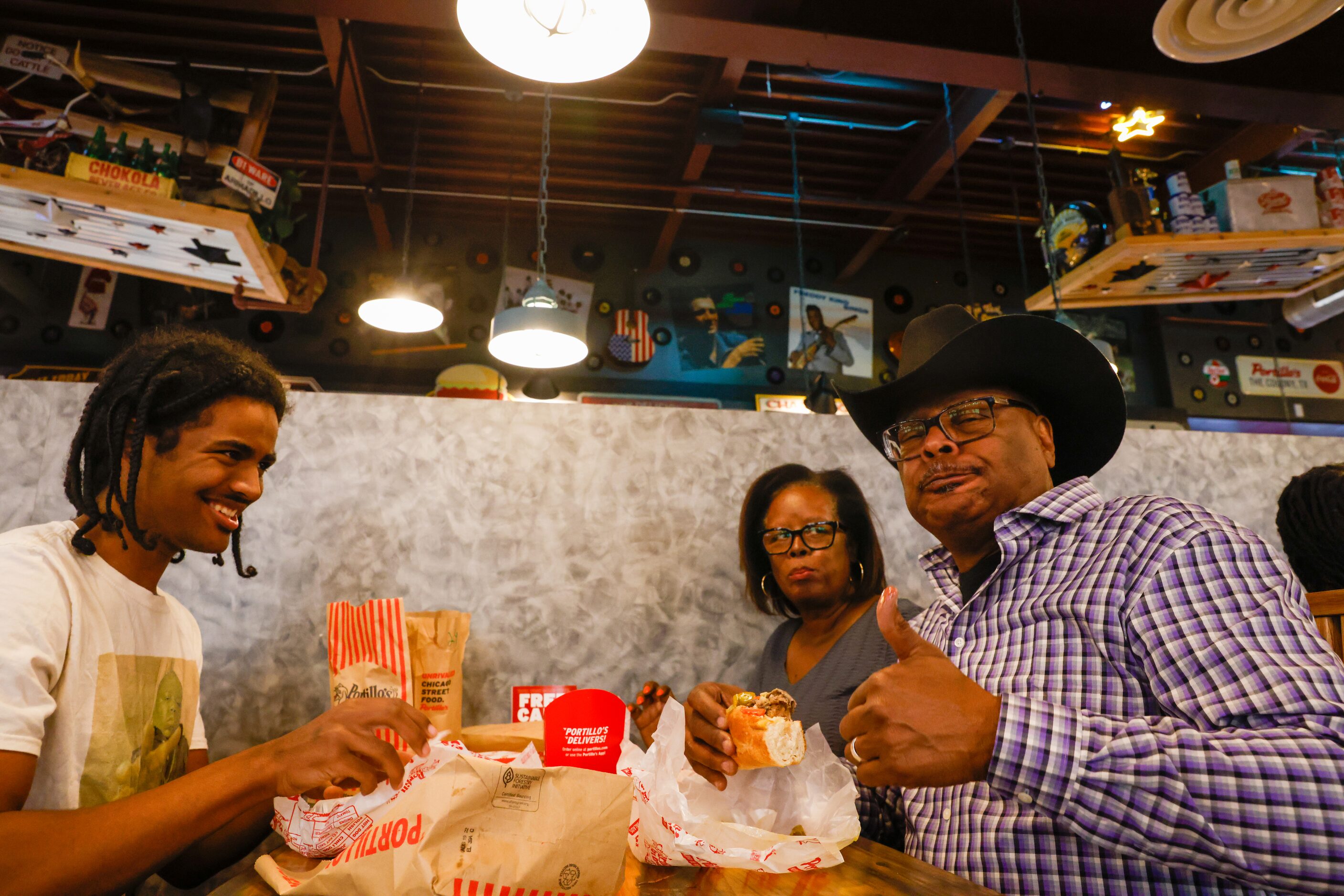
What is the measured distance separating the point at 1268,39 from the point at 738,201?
12.9ft

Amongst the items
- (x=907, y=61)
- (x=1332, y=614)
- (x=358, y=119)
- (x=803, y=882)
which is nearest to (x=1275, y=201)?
(x=907, y=61)

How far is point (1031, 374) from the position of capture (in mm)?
1677

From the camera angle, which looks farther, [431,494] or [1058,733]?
[431,494]

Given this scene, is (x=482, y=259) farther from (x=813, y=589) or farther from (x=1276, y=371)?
(x=1276, y=371)

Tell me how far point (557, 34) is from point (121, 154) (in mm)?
1987

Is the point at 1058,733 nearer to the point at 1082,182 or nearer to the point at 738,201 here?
the point at 738,201

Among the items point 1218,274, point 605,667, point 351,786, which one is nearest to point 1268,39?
point 1218,274

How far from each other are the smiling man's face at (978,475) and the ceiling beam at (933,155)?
11.4 feet

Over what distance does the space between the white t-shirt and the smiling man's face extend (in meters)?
1.61

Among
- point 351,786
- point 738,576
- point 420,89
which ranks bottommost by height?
point 351,786

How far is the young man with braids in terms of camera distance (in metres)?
1.04

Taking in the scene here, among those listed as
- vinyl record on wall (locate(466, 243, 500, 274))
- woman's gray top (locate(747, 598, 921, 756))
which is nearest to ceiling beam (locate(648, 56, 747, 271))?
vinyl record on wall (locate(466, 243, 500, 274))

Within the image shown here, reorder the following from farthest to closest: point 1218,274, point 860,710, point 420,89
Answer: point 420,89 < point 1218,274 < point 860,710

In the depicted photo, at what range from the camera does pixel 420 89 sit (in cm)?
449
